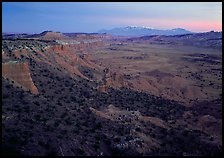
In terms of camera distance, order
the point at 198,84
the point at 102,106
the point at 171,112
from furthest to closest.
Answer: the point at 198,84 → the point at 171,112 → the point at 102,106

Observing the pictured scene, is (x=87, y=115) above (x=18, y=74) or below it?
below

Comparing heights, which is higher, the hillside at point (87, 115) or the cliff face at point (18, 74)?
the cliff face at point (18, 74)

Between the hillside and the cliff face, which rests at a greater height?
the cliff face

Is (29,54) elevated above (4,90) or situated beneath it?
elevated above

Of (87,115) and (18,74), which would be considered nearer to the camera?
(87,115)

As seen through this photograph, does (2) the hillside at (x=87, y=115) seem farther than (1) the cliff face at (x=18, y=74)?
No

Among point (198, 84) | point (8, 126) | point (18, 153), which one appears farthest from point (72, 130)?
point (198, 84)

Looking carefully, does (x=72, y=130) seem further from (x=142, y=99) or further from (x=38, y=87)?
(x=142, y=99)

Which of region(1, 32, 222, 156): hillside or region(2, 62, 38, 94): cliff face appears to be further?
region(2, 62, 38, 94): cliff face
